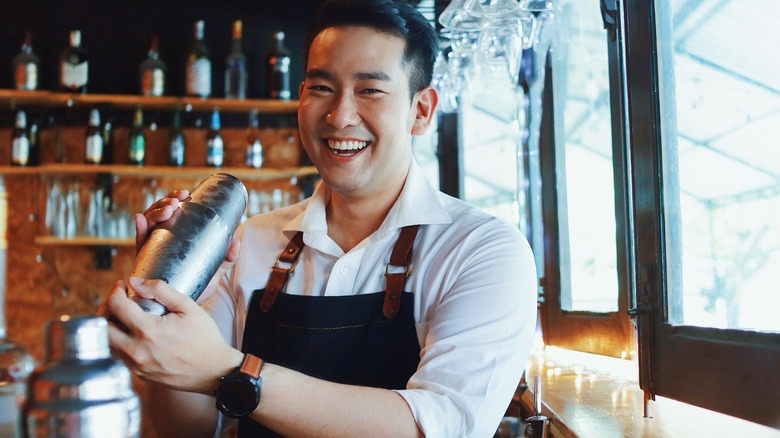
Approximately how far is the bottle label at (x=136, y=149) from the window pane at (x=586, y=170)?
8.00 feet

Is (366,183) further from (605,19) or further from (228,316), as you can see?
(605,19)

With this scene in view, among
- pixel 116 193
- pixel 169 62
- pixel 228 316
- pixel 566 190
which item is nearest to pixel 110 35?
pixel 169 62

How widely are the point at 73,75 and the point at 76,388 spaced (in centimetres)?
402

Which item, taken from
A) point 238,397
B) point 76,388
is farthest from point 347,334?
point 76,388

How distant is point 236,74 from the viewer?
443 cm

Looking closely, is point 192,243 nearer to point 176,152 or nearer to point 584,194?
point 584,194

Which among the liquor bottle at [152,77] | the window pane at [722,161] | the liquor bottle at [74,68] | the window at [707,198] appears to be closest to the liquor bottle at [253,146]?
the liquor bottle at [152,77]

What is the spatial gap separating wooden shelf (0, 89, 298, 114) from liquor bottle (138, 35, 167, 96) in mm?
77

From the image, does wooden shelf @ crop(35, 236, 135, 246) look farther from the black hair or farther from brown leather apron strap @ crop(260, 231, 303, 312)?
the black hair

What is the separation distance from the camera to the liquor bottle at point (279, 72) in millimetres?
4410

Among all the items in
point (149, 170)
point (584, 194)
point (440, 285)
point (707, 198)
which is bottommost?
point (440, 285)

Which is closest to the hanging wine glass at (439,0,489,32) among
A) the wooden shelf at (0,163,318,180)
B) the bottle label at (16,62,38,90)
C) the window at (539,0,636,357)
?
the window at (539,0,636,357)

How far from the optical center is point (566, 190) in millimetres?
2775

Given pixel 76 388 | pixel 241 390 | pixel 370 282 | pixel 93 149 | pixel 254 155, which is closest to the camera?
pixel 76 388
